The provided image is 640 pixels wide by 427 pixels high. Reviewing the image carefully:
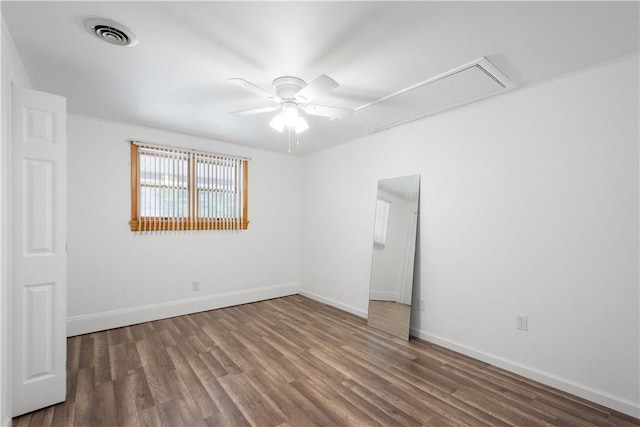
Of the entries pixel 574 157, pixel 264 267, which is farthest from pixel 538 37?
pixel 264 267

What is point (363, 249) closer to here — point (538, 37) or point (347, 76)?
point (347, 76)

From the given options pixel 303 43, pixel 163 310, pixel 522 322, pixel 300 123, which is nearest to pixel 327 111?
pixel 300 123

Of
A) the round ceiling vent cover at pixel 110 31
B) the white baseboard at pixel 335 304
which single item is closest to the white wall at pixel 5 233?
the round ceiling vent cover at pixel 110 31

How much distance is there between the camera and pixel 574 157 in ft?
7.56

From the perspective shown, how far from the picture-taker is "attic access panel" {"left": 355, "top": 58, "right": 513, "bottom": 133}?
2350 mm

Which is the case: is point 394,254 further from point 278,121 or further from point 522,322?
point 278,121

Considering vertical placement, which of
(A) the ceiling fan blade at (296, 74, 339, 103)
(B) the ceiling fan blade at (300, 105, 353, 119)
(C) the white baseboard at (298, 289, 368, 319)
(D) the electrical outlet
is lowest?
(C) the white baseboard at (298, 289, 368, 319)

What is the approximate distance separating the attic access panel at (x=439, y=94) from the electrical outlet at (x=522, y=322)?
2.01 metres

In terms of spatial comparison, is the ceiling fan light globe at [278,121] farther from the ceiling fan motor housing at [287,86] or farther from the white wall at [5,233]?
the white wall at [5,233]

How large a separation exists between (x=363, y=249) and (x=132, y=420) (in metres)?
3.02

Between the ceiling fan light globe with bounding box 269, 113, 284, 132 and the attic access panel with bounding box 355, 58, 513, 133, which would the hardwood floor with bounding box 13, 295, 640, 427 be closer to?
the ceiling fan light globe with bounding box 269, 113, 284, 132

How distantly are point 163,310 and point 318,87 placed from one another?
3534mm

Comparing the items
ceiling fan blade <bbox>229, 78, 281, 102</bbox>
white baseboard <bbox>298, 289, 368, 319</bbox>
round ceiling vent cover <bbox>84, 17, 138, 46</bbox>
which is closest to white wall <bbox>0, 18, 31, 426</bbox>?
round ceiling vent cover <bbox>84, 17, 138, 46</bbox>

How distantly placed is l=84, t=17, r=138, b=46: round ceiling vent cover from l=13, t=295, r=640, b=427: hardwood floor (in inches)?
98.9
